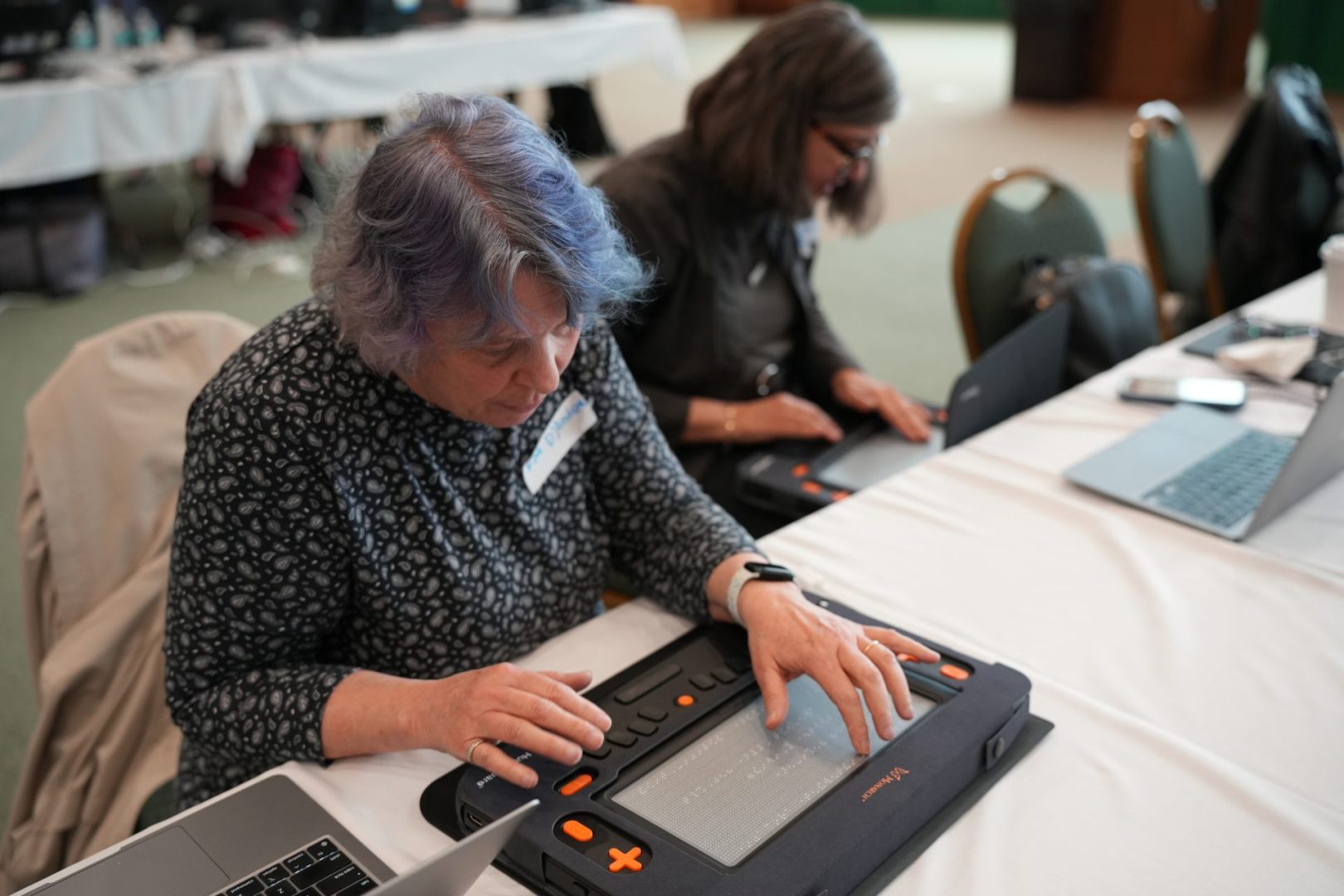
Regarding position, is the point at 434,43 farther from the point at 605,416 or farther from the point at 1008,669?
the point at 1008,669

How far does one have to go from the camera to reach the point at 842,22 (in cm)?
181

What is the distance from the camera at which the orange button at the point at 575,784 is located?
901 millimetres

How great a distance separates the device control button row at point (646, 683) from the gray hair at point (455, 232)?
33cm

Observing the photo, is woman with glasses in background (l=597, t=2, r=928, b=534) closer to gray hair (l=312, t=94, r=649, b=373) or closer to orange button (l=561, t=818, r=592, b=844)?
gray hair (l=312, t=94, r=649, b=373)

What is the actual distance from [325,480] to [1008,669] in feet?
2.07

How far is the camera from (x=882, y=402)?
1.93 m

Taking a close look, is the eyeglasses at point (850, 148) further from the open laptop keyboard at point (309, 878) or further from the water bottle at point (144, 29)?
the water bottle at point (144, 29)

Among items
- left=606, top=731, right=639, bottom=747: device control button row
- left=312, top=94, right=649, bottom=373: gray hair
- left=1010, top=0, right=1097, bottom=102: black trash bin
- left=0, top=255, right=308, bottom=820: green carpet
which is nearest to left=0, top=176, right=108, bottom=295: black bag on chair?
left=0, top=255, right=308, bottom=820: green carpet

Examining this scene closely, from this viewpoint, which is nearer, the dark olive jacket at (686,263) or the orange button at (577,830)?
the orange button at (577,830)

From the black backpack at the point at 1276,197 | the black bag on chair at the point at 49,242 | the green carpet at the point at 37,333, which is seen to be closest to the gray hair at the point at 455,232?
the green carpet at the point at 37,333

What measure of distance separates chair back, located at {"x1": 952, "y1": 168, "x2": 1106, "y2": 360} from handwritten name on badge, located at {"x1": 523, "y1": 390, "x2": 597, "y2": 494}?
48.6 inches

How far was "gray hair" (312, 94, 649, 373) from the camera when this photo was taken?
95 centimetres

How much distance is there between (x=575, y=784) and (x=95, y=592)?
712mm

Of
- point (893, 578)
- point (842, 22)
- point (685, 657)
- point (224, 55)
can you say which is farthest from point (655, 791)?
point (224, 55)
